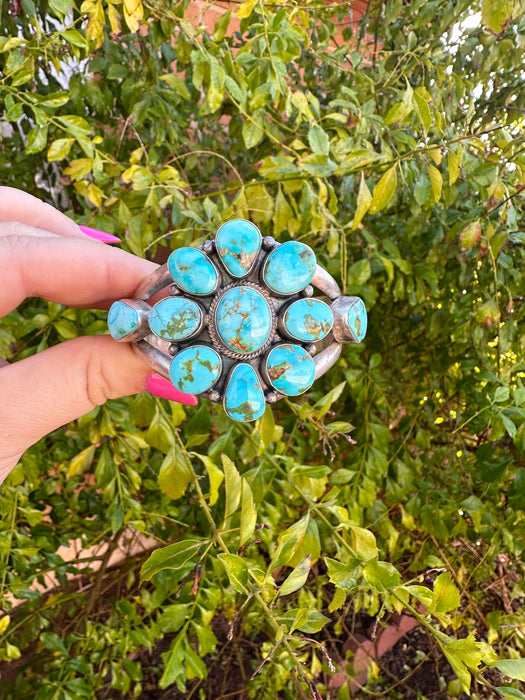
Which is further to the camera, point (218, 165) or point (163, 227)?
point (218, 165)

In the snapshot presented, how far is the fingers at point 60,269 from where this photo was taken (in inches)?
20.3

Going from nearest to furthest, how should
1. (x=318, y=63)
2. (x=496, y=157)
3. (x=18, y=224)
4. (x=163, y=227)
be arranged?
1. (x=18, y=224)
2. (x=163, y=227)
3. (x=496, y=157)
4. (x=318, y=63)

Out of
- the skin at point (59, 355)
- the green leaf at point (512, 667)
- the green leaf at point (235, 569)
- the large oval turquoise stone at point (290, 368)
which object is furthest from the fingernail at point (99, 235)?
the green leaf at point (512, 667)

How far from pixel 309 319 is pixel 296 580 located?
0.73 feet

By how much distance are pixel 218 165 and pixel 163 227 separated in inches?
21.9

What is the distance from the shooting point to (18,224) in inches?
22.9

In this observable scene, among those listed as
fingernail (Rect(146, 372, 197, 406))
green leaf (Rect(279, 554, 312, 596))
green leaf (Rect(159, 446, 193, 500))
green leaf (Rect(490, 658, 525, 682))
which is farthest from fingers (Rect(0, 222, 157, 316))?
green leaf (Rect(490, 658, 525, 682))

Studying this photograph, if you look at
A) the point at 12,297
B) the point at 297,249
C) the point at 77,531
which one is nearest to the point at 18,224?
the point at 12,297

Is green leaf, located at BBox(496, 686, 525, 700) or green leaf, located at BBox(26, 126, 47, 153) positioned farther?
green leaf, located at BBox(26, 126, 47, 153)

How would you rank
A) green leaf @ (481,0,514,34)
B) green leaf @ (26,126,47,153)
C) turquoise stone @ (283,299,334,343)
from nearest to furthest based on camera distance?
turquoise stone @ (283,299,334,343) < green leaf @ (481,0,514,34) < green leaf @ (26,126,47,153)

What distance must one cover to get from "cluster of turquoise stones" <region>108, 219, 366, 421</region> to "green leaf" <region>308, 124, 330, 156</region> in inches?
10.0

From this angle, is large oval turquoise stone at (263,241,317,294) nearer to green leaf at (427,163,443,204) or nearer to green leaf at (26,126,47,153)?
green leaf at (427,163,443,204)

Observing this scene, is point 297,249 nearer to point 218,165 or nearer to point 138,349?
point 138,349

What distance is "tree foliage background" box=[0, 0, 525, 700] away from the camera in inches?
25.2
